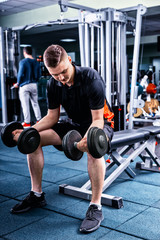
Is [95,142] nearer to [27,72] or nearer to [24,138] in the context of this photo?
[24,138]

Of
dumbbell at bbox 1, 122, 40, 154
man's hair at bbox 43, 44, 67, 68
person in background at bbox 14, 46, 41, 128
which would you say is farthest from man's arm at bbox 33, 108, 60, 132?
person in background at bbox 14, 46, 41, 128

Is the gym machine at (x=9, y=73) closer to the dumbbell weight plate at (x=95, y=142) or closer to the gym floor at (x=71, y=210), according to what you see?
the gym floor at (x=71, y=210)

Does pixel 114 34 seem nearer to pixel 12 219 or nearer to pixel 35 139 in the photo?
pixel 35 139

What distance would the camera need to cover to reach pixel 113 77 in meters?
3.72

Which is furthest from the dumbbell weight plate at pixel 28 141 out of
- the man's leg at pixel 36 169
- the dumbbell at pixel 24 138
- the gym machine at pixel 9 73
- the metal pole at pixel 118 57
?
the gym machine at pixel 9 73

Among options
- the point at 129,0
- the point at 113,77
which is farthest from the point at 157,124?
the point at 129,0

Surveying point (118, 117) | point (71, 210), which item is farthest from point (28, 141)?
point (118, 117)

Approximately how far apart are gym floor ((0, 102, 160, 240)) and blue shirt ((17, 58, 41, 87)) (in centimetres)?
221

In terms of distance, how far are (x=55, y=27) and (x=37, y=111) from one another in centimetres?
410

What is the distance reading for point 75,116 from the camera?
71.8 inches

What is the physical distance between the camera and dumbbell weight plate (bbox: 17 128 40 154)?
62.7 inches

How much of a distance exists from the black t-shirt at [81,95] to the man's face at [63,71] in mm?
94

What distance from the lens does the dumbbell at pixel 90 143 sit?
1410mm

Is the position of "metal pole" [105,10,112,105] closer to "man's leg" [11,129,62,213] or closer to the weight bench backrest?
the weight bench backrest
